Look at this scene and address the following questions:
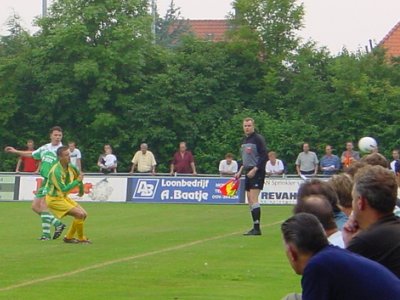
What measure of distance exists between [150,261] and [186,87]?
27651mm

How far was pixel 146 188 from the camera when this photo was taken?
35.2 meters

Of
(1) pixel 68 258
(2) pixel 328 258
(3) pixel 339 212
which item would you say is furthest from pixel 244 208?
(2) pixel 328 258

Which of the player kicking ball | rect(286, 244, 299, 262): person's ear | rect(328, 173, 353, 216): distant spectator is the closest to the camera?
rect(286, 244, 299, 262): person's ear

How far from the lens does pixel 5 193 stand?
1398 inches

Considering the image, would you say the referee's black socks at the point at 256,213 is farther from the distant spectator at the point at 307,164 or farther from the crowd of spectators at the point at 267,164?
the distant spectator at the point at 307,164

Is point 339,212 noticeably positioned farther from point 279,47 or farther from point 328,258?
point 279,47

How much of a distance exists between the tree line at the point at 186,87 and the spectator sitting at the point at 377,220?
34209 millimetres

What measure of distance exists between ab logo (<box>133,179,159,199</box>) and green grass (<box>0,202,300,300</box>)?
8910mm

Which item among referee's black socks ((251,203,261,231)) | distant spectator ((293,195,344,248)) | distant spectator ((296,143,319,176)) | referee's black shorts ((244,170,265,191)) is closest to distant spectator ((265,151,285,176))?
distant spectator ((296,143,319,176))

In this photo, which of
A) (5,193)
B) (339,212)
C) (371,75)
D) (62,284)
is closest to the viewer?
(339,212)

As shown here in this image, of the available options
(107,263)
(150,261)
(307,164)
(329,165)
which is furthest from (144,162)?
(107,263)

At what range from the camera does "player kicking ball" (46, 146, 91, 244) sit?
1922 centimetres

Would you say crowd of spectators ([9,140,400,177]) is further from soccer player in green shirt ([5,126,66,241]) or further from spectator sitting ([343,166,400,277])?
spectator sitting ([343,166,400,277])

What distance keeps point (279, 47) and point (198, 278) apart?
31424mm
